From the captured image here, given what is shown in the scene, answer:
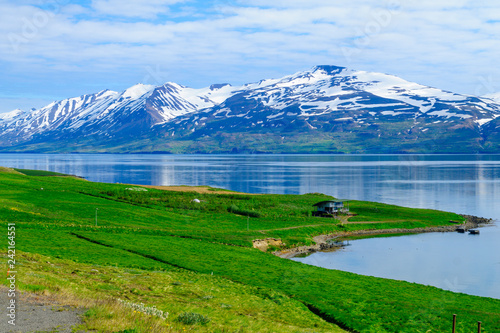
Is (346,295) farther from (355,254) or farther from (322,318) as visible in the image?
(355,254)

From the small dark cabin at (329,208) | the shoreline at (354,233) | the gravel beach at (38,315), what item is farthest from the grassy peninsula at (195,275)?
the small dark cabin at (329,208)

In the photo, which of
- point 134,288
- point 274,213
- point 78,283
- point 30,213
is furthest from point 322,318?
point 274,213

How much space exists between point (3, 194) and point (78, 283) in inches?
Result: 2811

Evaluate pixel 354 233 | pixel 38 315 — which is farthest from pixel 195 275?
pixel 354 233

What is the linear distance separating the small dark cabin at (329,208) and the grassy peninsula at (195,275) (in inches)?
342

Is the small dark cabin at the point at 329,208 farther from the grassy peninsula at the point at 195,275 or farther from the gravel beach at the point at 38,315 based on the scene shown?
the gravel beach at the point at 38,315

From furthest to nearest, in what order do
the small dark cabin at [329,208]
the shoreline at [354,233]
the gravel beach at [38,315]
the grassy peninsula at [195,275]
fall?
1. the small dark cabin at [329,208]
2. the shoreline at [354,233]
3. the grassy peninsula at [195,275]
4. the gravel beach at [38,315]

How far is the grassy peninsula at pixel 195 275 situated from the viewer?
84.8 ft

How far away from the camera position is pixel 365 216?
366 feet

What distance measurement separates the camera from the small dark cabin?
110425 millimetres

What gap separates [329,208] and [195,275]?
72016 mm

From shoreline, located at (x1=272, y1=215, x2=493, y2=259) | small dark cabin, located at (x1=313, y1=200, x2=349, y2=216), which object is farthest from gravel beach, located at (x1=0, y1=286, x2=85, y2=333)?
small dark cabin, located at (x1=313, y1=200, x2=349, y2=216)

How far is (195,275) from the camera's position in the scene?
43250 mm

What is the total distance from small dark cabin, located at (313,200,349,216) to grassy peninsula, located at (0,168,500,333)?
868 cm
